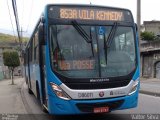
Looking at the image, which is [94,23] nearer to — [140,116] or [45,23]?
[45,23]

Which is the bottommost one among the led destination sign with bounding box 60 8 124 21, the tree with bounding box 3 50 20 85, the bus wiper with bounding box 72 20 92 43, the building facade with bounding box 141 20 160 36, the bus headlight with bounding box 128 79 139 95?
the tree with bounding box 3 50 20 85

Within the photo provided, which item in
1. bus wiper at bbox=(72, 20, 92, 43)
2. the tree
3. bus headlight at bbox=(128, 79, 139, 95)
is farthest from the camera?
the tree

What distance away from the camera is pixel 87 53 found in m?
9.16

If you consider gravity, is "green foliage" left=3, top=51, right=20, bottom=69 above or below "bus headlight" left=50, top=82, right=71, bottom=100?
below

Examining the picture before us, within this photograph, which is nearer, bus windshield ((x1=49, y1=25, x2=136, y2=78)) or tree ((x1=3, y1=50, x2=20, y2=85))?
bus windshield ((x1=49, y1=25, x2=136, y2=78))

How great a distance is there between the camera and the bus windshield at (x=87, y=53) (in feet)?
29.7

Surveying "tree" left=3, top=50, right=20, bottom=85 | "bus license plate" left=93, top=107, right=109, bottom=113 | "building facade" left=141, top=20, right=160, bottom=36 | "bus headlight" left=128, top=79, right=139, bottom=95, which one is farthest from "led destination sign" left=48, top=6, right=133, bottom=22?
"building facade" left=141, top=20, right=160, bottom=36

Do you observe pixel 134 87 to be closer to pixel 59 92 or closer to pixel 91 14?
pixel 59 92

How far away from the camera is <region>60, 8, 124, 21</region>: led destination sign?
938cm

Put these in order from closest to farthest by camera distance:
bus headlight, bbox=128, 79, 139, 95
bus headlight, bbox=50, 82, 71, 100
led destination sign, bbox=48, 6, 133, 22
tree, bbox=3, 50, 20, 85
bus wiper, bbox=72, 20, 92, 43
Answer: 1. bus headlight, bbox=50, 82, 71, 100
2. bus wiper, bbox=72, 20, 92, 43
3. led destination sign, bbox=48, 6, 133, 22
4. bus headlight, bbox=128, 79, 139, 95
5. tree, bbox=3, 50, 20, 85

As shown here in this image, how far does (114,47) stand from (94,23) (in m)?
0.82

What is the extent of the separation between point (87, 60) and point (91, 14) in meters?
1.30

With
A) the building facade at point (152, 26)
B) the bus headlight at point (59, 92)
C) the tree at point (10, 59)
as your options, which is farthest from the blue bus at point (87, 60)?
A: the building facade at point (152, 26)

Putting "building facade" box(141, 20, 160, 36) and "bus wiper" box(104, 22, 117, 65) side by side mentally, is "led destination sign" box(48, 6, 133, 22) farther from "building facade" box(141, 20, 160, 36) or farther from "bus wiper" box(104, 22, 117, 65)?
"building facade" box(141, 20, 160, 36)
